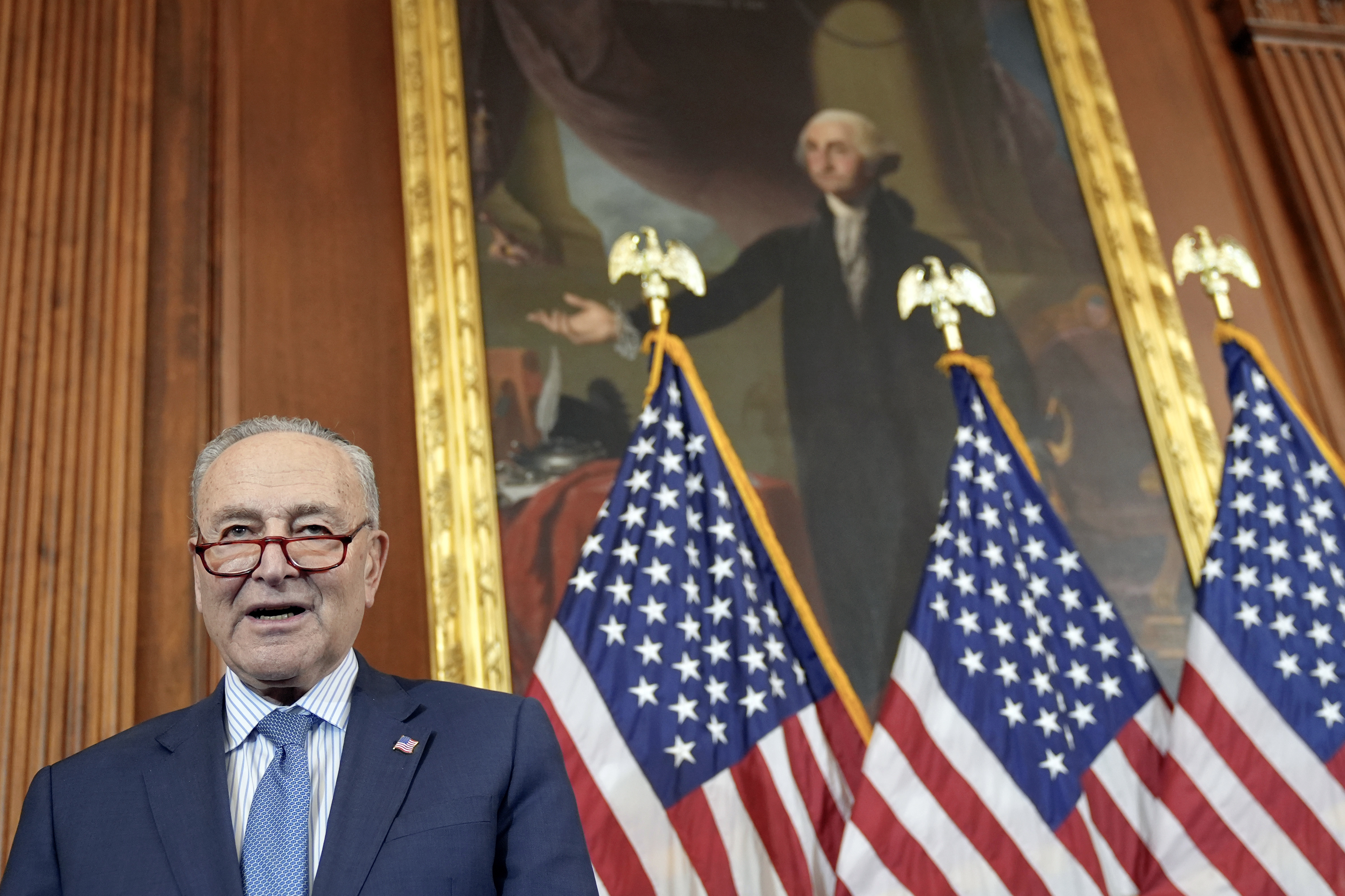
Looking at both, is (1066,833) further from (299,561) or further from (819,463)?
(299,561)

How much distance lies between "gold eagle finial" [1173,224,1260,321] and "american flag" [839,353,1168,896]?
3.06 feet

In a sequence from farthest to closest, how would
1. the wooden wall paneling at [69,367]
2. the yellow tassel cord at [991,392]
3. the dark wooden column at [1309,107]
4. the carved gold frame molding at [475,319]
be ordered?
1. the dark wooden column at [1309,107]
2. the yellow tassel cord at [991,392]
3. the carved gold frame molding at [475,319]
4. the wooden wall paneling at [69,367]

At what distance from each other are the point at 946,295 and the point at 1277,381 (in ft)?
4.16

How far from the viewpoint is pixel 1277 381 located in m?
4.44

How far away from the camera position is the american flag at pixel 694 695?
11.3 ft

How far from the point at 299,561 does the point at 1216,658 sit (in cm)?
314

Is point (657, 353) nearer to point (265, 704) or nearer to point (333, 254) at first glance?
point (333, 254)

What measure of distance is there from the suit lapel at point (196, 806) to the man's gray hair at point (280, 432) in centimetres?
31

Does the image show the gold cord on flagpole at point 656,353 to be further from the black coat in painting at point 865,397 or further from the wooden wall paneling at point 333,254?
the wooden wall paneling at point 333,254

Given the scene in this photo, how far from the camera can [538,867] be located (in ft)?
5.70

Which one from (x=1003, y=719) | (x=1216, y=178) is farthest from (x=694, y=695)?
(x=1216, y=178)

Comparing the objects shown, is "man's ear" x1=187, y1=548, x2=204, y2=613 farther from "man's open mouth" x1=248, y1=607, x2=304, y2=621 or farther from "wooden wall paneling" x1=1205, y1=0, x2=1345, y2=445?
"wooden wall paneling" x1=1205, y1=0, x2=1345, y2=445

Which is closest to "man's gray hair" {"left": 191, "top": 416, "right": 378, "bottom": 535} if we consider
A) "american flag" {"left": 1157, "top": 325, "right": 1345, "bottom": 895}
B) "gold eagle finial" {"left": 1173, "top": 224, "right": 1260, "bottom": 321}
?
"american flag" {"left": 1157, "top": 325, "right": 1345, "bottom": 895}

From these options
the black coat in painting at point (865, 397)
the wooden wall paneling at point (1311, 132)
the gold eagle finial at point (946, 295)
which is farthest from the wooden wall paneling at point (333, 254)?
the wooden wall paneling at point (1311, 132)
